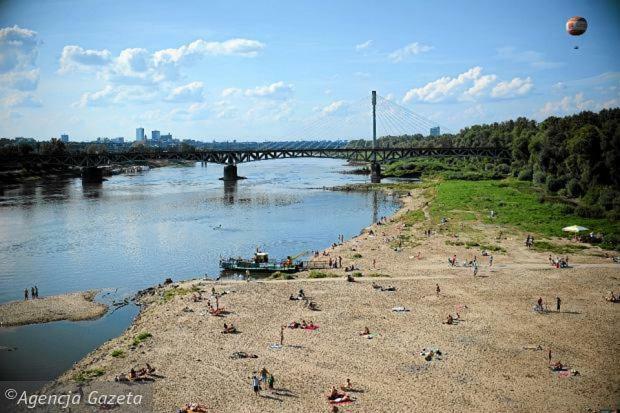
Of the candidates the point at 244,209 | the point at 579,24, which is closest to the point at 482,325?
the point at 579,24

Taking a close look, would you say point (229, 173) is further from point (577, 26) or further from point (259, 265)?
point (577, 26)

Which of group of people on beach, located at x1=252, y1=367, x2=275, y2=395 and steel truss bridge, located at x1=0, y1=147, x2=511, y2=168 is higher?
steel truss bridge, located at x1=0, y1=147, x2=511, y2=168

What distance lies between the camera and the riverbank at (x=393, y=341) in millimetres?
23062

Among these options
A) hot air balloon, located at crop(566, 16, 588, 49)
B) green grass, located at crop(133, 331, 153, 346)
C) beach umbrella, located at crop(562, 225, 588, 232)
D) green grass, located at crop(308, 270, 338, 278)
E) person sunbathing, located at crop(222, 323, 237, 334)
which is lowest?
green grass, located at crop(133, 331, 153, 346)

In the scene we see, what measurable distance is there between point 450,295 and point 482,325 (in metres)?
5.54

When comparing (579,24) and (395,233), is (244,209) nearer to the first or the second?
(395,233)

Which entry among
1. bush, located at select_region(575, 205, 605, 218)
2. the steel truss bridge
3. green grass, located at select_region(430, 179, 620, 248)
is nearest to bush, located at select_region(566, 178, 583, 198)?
green grass, located at select_region(430, 179, 620, 248)

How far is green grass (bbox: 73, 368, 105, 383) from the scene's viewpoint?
82.3 ft

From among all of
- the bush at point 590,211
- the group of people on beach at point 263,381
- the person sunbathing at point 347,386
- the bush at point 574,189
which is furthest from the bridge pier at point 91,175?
the person sunbathing at point 347,386

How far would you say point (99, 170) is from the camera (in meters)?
137

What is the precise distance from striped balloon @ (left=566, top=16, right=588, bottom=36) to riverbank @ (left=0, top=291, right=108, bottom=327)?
3797 cm

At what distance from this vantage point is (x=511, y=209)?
67.9m

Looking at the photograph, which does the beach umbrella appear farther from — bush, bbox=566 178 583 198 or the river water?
bush, bbox=566 178 583 198

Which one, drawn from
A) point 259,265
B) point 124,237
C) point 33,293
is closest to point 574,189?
point 259,265
